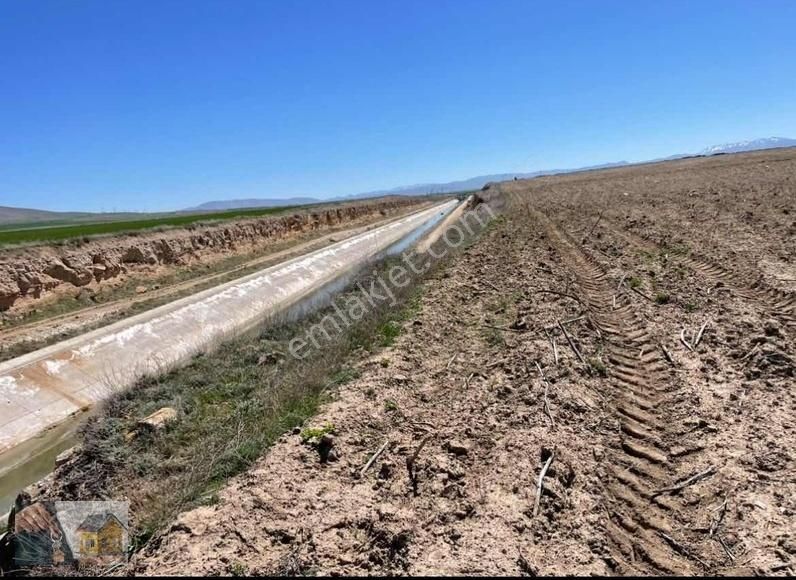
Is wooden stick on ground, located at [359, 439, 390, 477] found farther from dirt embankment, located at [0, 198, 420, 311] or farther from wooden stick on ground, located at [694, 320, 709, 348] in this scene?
dirt embankment, located at [0, 198, 420, 311]

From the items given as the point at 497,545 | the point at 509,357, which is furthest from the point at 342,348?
the point at 497,545

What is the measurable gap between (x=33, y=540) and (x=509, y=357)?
6258 millimetres

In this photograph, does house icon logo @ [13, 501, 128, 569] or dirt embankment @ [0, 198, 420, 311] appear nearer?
house icon logo @ [13, 501, 128, 569]

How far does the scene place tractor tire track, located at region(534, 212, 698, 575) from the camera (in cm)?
360

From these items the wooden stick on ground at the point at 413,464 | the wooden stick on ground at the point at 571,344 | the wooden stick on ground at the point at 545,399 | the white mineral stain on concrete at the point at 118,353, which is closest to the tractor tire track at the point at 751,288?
the wooden stick on ground at the point at 571,344

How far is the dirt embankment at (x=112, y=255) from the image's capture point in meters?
17.3

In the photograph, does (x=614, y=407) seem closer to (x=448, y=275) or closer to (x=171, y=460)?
(x=171, y=460)

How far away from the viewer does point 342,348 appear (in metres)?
9.76

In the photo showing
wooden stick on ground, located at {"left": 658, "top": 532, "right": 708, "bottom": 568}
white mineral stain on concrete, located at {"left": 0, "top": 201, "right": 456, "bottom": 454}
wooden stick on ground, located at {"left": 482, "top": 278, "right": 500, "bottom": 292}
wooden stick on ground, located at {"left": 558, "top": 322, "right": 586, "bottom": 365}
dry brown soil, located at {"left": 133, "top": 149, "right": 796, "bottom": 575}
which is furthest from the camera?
wooden stick on ground, located at {"left": 482, "top": 278, "right": 500, "bottom": 292}

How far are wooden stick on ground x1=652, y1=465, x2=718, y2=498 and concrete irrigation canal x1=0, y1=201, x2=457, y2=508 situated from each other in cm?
983

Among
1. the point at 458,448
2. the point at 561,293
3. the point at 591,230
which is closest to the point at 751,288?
the point at 561,293

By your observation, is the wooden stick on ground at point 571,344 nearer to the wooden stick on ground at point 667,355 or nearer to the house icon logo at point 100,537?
the wooden stick on ground at point 667,355

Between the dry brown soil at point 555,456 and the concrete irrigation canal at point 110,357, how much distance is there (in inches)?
263

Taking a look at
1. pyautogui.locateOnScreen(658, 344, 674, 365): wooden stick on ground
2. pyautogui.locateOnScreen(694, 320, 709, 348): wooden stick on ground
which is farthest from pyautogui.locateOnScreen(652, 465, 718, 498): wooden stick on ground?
pyautogui.locateOnScreen(694, 320, 709, 348): wooden stick on ground
